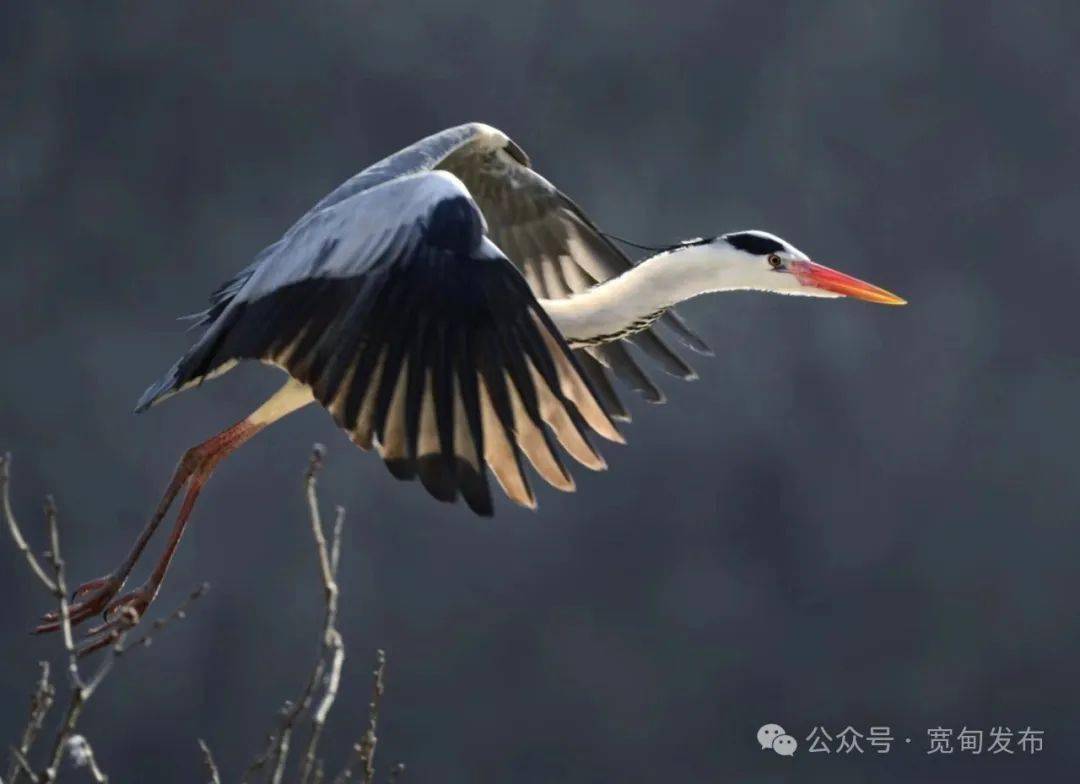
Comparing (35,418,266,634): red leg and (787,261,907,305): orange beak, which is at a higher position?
(787,261,907,305): orange beak

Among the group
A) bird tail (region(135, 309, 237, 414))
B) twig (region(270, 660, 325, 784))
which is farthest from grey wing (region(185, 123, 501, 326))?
twig (region(270, 660, 325, 784))

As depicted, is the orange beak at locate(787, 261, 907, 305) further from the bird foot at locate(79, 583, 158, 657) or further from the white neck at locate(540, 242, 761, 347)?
the bird foot at locate(79, 583, 158, 657)

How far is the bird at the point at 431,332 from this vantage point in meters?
2.10

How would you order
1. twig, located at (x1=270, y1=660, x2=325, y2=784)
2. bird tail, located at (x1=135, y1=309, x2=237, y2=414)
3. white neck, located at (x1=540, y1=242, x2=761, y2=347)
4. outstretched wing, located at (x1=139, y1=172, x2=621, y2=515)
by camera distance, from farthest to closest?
white neck, located at (x1=540, y1=242, x2=761, y2=347) < bird tail, located at (x1=135, y1=309, x2=237, y2=414) < outstretched wing, located at (x1=139, y1=172, x2=621, y2=515) < twig, located at (x1=270, y1=660, x2=325, y2=784)

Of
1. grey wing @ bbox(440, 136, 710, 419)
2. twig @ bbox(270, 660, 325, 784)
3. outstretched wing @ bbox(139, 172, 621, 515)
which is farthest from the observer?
grey wing @ bbox(440, 136, 710, 419)

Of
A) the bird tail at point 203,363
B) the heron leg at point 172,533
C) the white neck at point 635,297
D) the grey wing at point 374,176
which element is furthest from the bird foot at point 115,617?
the white neck at point 635,297

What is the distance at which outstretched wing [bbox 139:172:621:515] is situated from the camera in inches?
82.4

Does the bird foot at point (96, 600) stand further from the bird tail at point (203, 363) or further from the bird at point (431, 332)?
the bird tail at point (203, 363)

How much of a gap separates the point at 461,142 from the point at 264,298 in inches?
24.9

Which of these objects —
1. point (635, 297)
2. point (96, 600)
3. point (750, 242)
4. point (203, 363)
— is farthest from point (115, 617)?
point (750, 242)

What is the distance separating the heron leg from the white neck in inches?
16.4

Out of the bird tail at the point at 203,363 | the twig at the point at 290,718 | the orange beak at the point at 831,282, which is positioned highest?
the bird tail at the point at 203,363

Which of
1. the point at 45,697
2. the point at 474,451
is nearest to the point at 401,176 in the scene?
the point at 474,451

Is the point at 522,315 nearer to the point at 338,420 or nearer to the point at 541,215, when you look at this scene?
the point at 338,420
